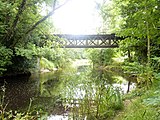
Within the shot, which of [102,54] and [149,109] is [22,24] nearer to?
[149,109]

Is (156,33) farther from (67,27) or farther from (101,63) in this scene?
(67,27)

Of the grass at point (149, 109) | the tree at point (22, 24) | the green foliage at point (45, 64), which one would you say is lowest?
the green foliage at point (45, 64)

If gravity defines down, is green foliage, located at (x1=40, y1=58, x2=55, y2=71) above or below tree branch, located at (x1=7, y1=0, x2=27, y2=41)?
below

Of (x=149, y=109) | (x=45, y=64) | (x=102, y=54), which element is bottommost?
(x=45, y=64)

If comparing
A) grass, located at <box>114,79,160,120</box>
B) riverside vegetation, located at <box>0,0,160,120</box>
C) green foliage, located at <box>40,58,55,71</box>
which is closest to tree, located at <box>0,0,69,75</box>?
riverside vegetation, located at <box>0,0,160,120</box>

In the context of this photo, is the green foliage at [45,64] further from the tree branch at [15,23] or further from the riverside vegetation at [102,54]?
the tree branch at [15,23]

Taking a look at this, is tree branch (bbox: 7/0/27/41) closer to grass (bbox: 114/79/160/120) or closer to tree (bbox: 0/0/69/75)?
tree (bbox: 0/0/69/75)

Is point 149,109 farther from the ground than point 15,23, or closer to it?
closer to it

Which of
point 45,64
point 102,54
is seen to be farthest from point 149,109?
point 102,54

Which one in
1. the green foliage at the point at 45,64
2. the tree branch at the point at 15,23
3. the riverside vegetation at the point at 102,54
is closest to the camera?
the riverside vegetation at the point at 102,54

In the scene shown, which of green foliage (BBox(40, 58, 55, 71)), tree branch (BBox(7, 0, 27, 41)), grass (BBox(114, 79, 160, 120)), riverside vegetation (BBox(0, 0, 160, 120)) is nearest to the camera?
grass (BBox(114, 79, 160, 120))

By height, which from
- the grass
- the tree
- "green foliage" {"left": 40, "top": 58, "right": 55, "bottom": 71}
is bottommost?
"green foliage" {"left": 40, "top": 58, "right": 55, "bottom": 71}

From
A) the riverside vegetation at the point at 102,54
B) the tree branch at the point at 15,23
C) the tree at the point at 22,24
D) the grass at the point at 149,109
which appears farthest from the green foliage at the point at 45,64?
the grass at the point at 149,109

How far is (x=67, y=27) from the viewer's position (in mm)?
26547
